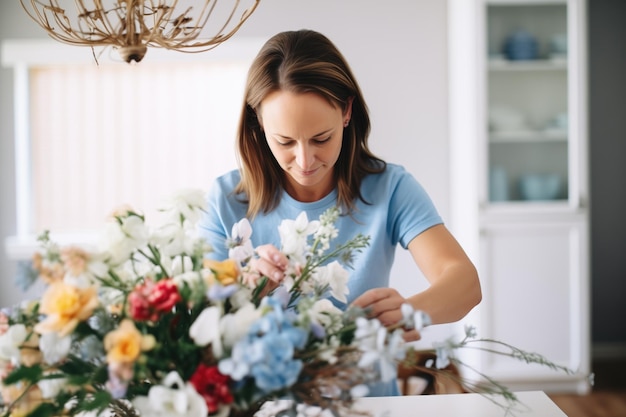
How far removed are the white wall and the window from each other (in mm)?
166

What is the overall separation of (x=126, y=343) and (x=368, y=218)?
0.88 metres

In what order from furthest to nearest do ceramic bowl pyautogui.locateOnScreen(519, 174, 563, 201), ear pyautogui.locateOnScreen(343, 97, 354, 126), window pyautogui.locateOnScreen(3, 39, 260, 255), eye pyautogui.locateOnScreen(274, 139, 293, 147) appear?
1. window pyautogui.locateOnScreen(3, 39, 260, 255)
2. ceramic bowl pyautogui.locateOnScreen(519, 174, 563, 201)
3. ear pyautogui.locateOnScreen(343, 97, 354, 126)
4. eye pyautogui.locateOnScreen(274, 139, 293, 147)

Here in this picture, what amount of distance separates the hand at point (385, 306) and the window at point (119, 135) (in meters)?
3.13

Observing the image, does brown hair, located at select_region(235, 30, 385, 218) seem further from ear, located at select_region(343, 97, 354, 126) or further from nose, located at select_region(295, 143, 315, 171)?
nose, located at select_region(295, 143, 315, 171)

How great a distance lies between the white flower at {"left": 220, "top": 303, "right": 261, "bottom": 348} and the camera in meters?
0.75

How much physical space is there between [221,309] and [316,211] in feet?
2.53

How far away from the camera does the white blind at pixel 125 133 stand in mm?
3979

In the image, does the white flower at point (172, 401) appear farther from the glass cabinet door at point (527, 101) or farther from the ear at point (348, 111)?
the glass cabinet door at point (527, 101)

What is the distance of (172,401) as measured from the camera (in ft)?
2.43

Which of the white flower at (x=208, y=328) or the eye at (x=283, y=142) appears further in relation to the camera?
the eye at (x=283, y=142)

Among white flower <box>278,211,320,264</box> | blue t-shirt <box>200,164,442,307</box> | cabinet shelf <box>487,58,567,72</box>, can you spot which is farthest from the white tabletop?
cabinet shelf <box>487,58,567,72</box>

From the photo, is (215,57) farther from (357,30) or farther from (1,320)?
(1,320)

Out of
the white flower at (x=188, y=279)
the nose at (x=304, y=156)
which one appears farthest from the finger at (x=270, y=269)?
the nose at (x=304, y=156)

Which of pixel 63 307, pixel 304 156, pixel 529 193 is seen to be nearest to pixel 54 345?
pixel 63 307
